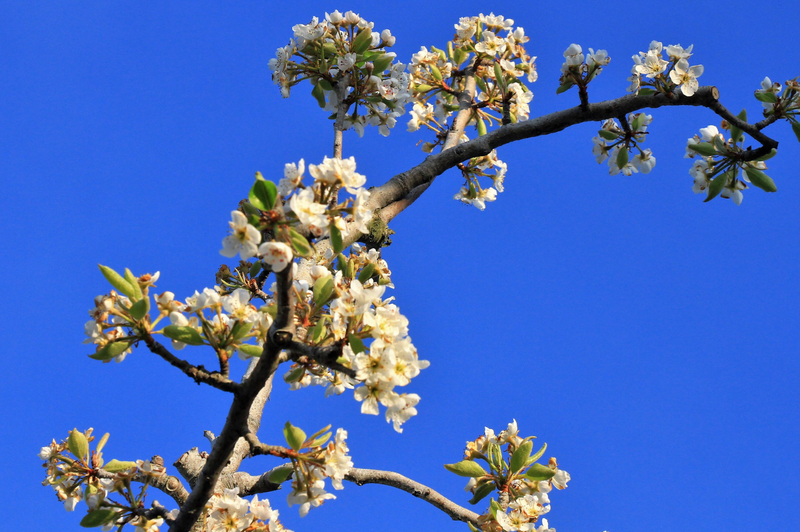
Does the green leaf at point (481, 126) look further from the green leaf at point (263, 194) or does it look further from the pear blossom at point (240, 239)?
the pear blossom at point (240, 239)

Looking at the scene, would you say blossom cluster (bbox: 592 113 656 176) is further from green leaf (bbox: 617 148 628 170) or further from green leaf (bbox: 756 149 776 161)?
green leaf (bbox: 756 149 776 161)

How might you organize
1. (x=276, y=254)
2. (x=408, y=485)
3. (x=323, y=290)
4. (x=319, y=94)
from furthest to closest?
(x=319, y=94), (x=408, y=485), (x=323, y=290), (x=276, y=254)

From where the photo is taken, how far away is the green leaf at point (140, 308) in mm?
2016

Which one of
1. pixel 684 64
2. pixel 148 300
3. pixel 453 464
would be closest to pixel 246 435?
pixel 148 300

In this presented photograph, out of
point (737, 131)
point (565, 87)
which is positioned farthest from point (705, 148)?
point (565, 87)

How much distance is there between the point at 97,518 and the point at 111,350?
33.2 inches

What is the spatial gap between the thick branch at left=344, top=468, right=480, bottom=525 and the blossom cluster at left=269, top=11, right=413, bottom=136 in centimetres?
239

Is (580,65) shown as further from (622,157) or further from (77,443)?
(77,443)

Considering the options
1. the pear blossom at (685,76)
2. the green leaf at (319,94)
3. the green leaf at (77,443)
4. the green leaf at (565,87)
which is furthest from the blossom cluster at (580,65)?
the green leaf at (77,443)

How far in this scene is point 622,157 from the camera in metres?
4.06

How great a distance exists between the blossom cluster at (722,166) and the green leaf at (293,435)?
318 centimetres

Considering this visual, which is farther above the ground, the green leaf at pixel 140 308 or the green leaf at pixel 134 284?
the green leaf at pixel 134 284

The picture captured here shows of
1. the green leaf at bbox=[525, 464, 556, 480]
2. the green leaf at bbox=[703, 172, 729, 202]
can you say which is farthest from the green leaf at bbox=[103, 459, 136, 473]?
the green leaf at bbox=[703, 172, 729, 202]

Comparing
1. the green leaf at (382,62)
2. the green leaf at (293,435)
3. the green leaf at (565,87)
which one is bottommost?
the green leaf at (293,435)
